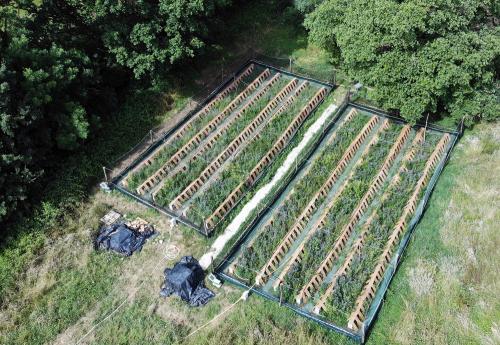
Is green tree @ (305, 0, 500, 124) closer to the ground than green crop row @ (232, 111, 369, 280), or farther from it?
farther from it

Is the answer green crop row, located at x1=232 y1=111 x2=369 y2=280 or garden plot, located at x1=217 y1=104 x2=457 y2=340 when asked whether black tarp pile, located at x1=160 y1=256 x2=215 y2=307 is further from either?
green crop row, located at x1=232 y1=111 x2=369 y2=280

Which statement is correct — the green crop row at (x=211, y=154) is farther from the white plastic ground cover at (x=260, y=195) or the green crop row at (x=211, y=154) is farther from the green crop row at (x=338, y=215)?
the green crop row at (x=338, y=215)

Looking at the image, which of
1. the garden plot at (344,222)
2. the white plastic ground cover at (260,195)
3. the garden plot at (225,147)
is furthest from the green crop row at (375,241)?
the garden plot at (225,147)

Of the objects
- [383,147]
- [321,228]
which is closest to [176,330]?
[321,228]

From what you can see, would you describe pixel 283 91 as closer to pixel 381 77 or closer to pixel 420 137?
pixel 381 77

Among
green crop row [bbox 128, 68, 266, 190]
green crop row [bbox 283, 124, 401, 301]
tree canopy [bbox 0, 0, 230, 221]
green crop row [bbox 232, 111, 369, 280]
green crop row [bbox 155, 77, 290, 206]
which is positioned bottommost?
green crop row [bbox 283, 124, 401, 301]

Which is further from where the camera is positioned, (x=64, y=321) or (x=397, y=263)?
(x=397, y=263)

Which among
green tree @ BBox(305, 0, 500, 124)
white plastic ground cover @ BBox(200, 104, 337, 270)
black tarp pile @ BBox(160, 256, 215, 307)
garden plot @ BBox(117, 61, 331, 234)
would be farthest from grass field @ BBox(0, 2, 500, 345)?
green tree @ BBox(305, 0, 500, 124)
